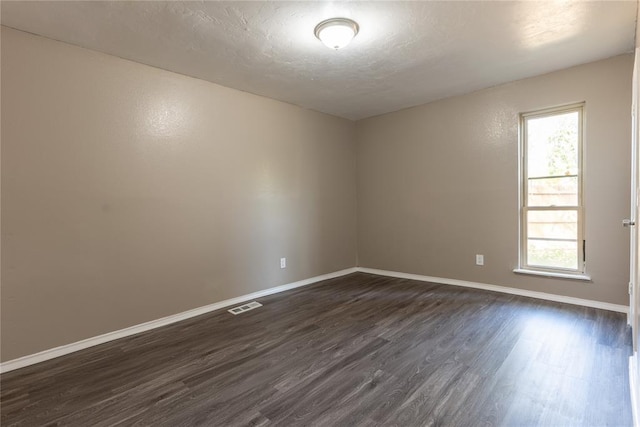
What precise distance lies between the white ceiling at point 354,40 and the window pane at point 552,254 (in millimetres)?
1866

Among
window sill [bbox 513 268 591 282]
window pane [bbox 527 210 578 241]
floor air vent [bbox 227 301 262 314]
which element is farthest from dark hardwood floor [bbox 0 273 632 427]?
window pane [bbox 527 210 578 241]

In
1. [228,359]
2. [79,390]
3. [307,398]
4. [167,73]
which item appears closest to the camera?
[307,398]

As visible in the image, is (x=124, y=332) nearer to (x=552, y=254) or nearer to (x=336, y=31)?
(x=336, y=31)

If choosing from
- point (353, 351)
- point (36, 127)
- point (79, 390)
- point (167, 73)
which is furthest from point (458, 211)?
point (36, 127)

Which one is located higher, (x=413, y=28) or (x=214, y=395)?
(x=413, y=28)

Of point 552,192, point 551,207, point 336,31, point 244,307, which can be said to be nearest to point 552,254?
point 551,207

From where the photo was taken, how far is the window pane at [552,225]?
3.26 m

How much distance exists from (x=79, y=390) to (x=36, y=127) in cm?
191

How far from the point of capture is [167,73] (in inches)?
117

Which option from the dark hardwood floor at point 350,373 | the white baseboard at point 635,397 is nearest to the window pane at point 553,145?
the dark hardwood floor at point 350,373

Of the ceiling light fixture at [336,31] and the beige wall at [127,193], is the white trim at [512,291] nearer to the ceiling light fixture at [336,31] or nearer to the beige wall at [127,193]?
the beige wall at [127,193]

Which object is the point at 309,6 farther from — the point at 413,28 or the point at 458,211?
the point at 458,211

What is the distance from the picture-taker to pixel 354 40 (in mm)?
2512

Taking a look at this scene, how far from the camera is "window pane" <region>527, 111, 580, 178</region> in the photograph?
10.7 feet
